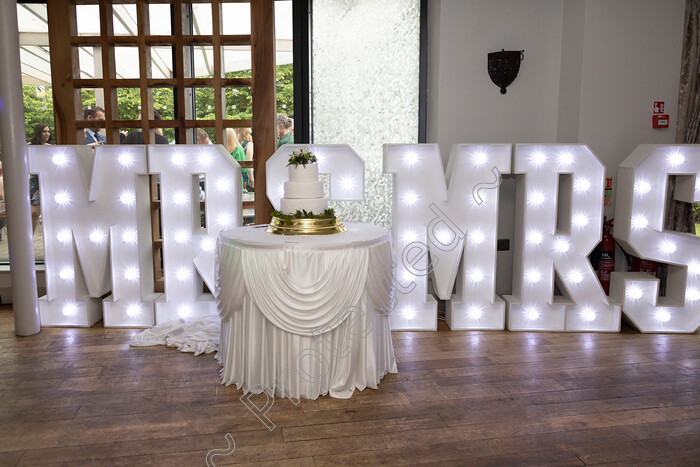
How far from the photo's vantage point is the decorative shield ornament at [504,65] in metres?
3.55

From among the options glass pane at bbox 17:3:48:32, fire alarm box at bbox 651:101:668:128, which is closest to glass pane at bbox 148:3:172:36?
glass pane at bbox 17:3:48:32

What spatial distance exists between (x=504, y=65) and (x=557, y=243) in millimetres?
1211

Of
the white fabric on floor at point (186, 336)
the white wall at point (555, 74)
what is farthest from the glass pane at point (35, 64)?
the white wall at point (555, 74)

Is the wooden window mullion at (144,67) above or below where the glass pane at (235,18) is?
below

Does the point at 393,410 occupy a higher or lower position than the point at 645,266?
lower

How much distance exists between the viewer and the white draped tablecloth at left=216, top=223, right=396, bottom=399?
2.35 metres

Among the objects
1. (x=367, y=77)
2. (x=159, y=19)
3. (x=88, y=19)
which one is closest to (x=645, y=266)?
(x=367, y=77)

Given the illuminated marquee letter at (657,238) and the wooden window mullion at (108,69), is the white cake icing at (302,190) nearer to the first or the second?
the wooden window mullion at (108,69)

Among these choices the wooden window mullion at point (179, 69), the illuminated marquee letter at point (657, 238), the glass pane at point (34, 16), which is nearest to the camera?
the illuminated marquee letter at point (657, 238)

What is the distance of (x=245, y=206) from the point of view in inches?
149

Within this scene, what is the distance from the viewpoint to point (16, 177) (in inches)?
120

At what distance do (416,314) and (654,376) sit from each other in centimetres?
128

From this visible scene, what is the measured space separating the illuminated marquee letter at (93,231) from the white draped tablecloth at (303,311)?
3.38ft

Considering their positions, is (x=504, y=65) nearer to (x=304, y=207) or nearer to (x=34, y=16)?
(x=304, y=207)
